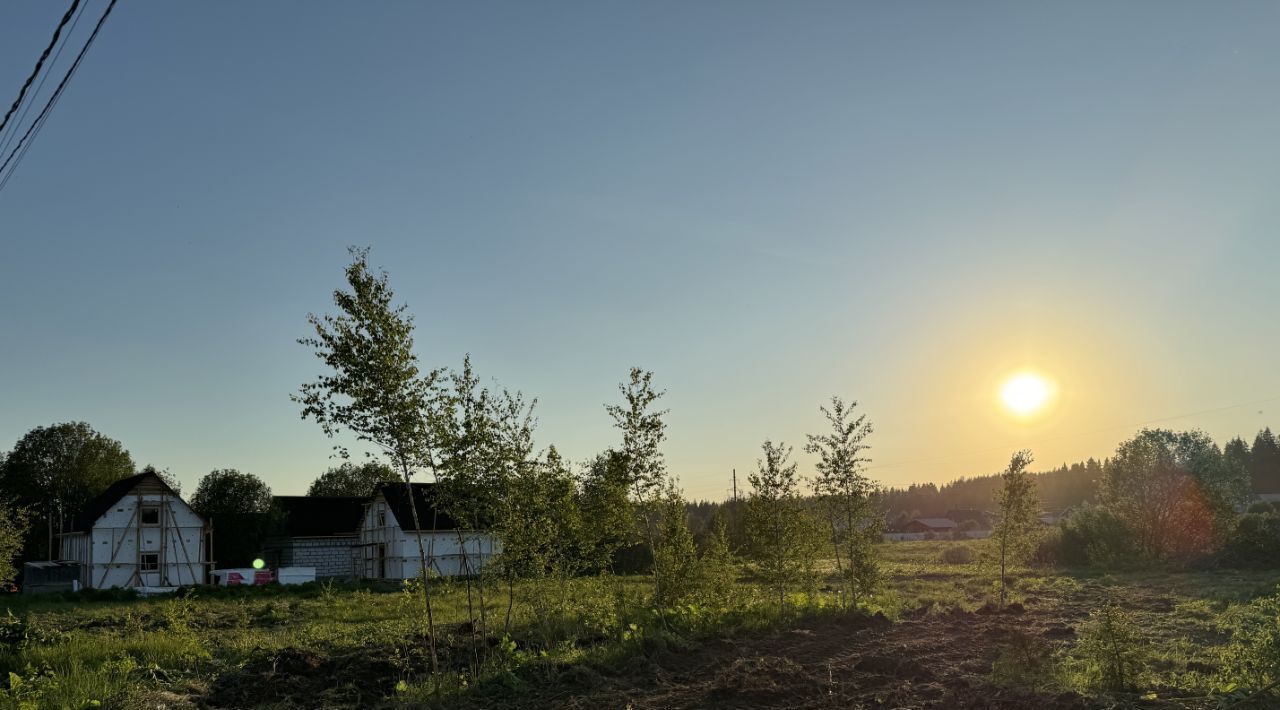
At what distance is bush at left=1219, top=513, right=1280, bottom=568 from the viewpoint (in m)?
38.1

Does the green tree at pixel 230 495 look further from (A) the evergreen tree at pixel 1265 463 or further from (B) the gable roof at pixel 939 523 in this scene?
(A) the evergreen tree at pixel 1265 463

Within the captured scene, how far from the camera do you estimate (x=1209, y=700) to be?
982 cm

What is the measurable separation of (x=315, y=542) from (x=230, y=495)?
21.2 feet

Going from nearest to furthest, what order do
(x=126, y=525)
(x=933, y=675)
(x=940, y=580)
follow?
(x=933, y=675) → (x=940, y=580) → (x=126, y=525)

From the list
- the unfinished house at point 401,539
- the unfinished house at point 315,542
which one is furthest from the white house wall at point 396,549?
the unfinished house at point 315,542

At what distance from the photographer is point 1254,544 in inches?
1544

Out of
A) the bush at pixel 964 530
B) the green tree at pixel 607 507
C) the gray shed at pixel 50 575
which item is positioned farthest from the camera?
the bush at pixel 964 530

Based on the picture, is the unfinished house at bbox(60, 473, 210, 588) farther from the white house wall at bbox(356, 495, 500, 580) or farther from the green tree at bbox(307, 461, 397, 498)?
the green tree at bbox(307, 461, 397, 498)

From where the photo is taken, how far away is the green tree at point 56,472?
200 ft

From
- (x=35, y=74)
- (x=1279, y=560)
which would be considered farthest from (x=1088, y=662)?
(x=1279, y=560)

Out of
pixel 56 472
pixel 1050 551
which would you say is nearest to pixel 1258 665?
pixel 1050 551

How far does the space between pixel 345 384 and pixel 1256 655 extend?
13041 mm

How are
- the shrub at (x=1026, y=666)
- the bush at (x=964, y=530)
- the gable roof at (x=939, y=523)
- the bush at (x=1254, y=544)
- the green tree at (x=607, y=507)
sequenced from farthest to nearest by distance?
the gable roof at (x=939, y=523), the bush at (x=964, y=530), the bush at (x=1254, y=544), the green tree at (x=607, y=507), the shrub at (x=1026, y=666)

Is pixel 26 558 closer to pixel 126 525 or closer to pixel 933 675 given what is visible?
pixel 126 525
